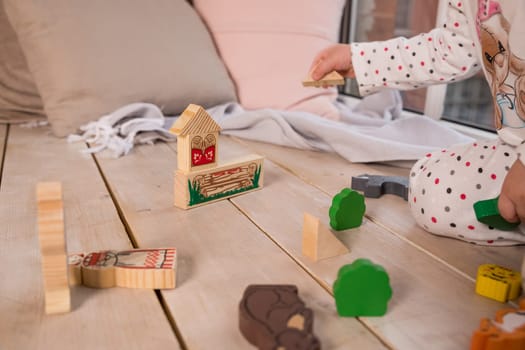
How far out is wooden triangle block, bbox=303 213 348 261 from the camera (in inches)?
23.6

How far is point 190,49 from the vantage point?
129 cm

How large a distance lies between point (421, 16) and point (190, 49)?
0.73m

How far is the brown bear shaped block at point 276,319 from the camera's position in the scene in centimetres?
41

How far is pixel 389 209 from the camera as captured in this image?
793mm

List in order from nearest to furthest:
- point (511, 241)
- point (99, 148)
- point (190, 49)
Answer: point (511, 241) → point (99, 148) → point (190, 49)

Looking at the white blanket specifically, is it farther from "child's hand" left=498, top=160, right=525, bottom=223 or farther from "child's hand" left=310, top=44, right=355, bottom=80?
"child's hand" left=498, top=160, right=525, bottom=223

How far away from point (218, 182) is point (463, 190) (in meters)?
0.34

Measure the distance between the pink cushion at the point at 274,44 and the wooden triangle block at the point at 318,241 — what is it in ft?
2.33

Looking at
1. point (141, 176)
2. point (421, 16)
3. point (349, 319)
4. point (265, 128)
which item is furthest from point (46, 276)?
point (421, 16)

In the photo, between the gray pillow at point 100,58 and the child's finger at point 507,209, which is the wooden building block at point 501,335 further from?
the gray pillow at point 100,58

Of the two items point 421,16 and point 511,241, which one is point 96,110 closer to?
point 511,241

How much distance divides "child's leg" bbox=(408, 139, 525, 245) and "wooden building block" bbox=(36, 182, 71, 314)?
0.46 m

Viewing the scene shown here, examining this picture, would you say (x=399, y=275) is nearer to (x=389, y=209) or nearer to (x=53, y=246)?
(x=389, y=209)

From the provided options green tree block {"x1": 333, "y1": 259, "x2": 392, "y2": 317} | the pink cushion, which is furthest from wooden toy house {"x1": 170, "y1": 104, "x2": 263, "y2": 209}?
the pink cushion
